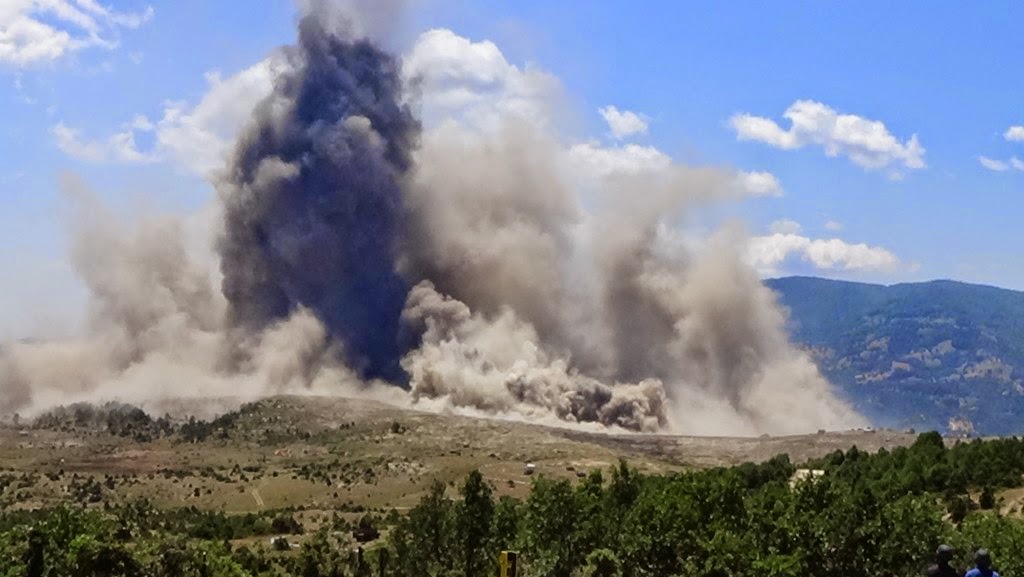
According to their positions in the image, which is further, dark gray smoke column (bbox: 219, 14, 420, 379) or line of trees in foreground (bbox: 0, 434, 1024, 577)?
dark gray smoke column (bbox: 219, 14, 420, 379)

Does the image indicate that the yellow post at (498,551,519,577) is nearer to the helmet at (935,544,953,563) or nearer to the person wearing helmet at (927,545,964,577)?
the person wearing helmet at (927,545,964,577)

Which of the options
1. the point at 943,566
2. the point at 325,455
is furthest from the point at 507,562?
the point at 325,455

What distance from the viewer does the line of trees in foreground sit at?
133ft

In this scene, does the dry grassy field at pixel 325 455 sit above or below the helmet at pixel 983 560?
above

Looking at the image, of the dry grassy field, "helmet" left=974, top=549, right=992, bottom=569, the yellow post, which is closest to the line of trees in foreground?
the yellow post

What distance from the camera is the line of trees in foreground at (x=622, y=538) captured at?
133 ft

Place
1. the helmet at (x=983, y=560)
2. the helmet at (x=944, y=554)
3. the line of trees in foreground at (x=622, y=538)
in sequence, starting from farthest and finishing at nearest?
the line of trees in foreground at (x=622, y=538) < the helmet at (x=983, y=560) < the helmet at (x=944, y=554)

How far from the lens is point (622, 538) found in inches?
2106

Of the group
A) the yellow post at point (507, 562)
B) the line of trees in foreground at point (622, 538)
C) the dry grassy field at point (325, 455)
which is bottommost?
the line of trees in foreground at point (622, 538)

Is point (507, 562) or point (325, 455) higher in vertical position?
point (325, 455)

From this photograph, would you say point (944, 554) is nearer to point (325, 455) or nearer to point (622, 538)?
point (622, 538)

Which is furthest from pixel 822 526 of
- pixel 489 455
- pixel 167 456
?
pixel 167 456

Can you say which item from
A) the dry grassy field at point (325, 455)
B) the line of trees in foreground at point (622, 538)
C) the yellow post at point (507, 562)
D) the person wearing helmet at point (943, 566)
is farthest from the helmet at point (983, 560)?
the dry grassy field at point (325, 455)

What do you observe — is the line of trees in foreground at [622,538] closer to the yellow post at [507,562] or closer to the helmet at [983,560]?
the yellow post at [507,562]
